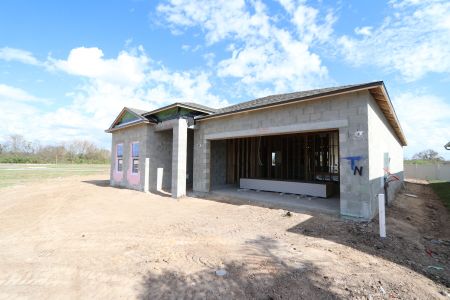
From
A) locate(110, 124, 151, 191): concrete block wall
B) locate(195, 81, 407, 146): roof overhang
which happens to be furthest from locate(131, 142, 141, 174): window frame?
locate(195, 81, 407, 146): roof overhang

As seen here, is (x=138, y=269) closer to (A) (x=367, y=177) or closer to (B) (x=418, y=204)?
(A) (x=367, y=177)

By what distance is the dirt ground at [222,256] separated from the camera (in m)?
3.23

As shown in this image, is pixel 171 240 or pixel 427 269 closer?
pixel 427 269

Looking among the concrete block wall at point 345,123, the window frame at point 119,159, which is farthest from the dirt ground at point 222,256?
the window frame at point 119,159

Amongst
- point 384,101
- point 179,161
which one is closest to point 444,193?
point 384,101

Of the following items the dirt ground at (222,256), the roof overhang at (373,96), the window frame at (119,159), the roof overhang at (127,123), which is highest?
the roof overhang at (127,123)

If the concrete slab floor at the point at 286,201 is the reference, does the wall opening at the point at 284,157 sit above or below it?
above

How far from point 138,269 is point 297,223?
4300mm

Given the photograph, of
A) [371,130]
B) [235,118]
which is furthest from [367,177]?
[235,118]

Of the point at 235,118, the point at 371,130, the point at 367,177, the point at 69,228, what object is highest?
the point at 235,118

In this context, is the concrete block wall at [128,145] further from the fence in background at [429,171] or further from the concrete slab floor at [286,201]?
the fence in background at [429,171]

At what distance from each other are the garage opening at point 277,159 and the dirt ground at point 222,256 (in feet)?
17.4

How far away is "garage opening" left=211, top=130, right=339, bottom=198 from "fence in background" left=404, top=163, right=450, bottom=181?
16.6 m

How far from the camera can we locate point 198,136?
37.2 ft
